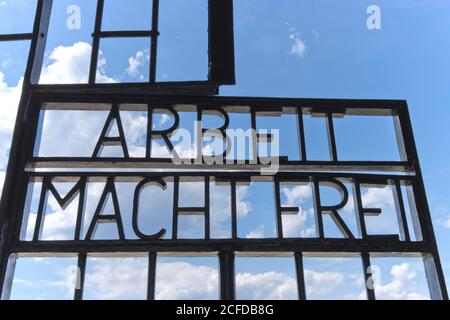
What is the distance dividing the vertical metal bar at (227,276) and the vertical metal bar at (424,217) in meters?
1.11

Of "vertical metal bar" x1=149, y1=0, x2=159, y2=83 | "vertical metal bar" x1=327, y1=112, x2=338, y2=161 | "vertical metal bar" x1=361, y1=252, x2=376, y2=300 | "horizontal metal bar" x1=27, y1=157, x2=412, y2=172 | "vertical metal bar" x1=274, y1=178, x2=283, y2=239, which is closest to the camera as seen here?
"vertical metal bar" x1=361, y1=252, x2=376, y2=300

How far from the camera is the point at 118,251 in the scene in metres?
2.35

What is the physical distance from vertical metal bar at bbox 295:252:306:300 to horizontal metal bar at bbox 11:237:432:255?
4 centimetres

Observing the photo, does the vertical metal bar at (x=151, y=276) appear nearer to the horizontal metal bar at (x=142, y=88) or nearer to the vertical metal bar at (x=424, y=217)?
the horizontal metal bar at (x=142, y=88)

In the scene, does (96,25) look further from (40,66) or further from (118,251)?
(118,251)

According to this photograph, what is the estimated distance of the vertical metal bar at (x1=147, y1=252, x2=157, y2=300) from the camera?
2219 millimetres

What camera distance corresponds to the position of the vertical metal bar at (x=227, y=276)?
7.38 feet

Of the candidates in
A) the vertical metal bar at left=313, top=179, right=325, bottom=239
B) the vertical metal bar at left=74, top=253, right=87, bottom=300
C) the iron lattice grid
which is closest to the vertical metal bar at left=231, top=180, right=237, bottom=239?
the iron lattice grid

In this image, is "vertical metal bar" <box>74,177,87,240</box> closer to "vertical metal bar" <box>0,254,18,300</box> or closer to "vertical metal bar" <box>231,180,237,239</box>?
"vertical metal bar" <box>0,254,18,300</box>

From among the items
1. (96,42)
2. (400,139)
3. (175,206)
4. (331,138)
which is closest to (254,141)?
(331,138)

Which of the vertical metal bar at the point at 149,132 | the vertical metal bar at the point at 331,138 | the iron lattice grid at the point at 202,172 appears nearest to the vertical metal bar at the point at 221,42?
the iron lattice grid at the point at 202,172

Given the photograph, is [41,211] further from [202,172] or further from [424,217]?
[424,217]

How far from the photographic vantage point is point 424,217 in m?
2.54
